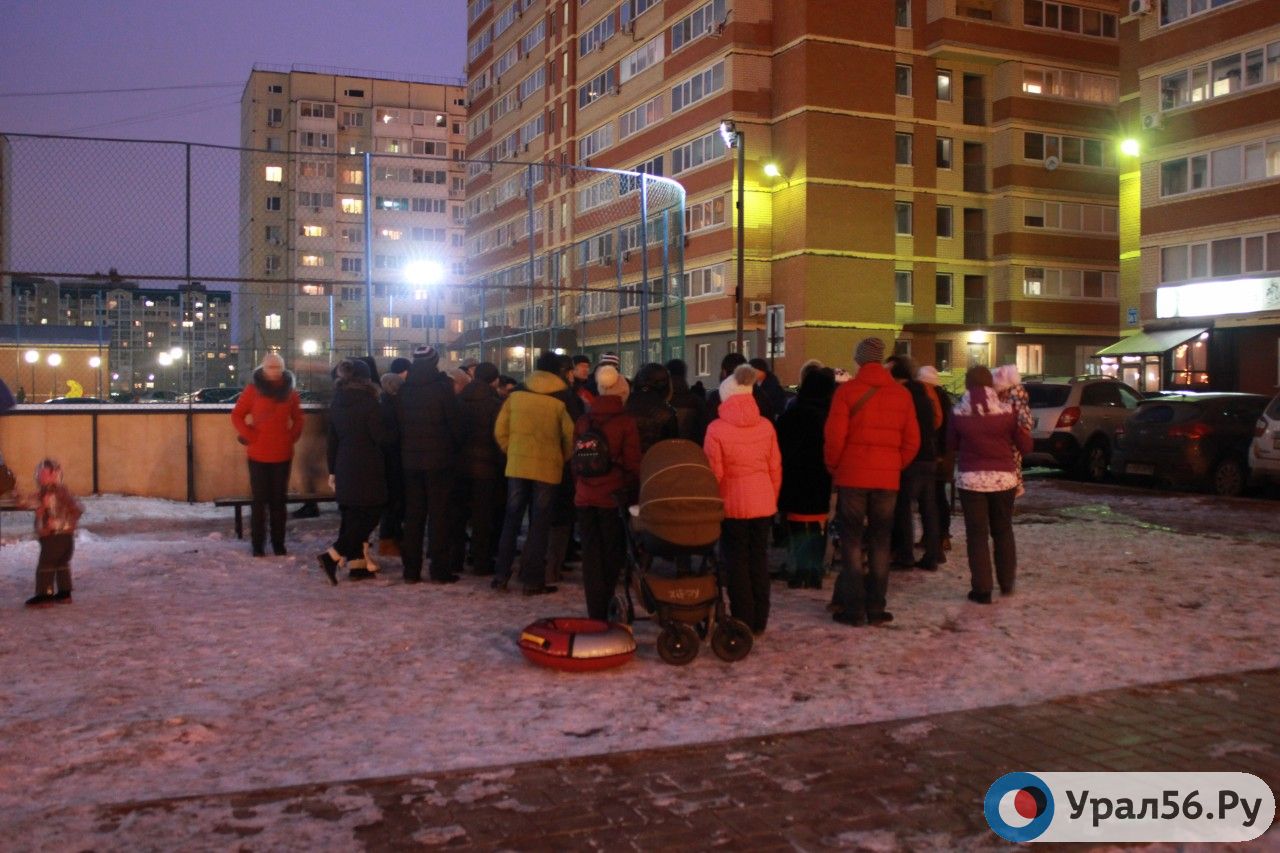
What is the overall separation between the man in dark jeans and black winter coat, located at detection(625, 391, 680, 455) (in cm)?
231

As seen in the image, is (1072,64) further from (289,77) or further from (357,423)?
(289,77)

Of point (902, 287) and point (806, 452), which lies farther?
point (902, 287)

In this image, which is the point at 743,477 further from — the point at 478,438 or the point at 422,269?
the point at 422,269

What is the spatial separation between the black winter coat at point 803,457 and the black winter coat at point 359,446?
350 centimetres

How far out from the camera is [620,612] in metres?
8.05

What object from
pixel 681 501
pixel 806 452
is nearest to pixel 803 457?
pixel 806 452

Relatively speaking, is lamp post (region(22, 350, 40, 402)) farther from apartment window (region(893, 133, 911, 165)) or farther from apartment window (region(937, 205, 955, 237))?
apartment window (region(937, 205, 955, 237))

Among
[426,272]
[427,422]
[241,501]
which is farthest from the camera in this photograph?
[426,272]

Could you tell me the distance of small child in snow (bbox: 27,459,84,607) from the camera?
28.6 feet

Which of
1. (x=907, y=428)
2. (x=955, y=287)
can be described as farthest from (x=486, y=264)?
(x=907, y=428)

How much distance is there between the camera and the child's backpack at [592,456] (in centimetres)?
781

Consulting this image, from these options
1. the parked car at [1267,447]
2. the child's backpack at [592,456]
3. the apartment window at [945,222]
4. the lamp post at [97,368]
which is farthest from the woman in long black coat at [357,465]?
the apartment window at [945,222]

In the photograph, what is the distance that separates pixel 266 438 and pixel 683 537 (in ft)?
18.4

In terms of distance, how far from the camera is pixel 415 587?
9.92 metres
